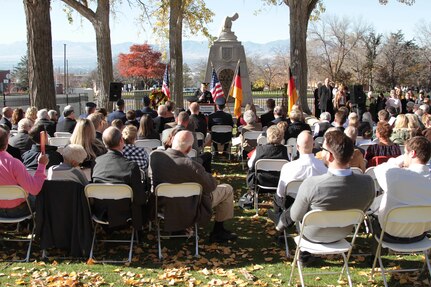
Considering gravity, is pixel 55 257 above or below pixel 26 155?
below

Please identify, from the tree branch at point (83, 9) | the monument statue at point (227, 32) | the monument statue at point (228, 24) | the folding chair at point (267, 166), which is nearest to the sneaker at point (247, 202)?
the folding chair at point (267, 166)

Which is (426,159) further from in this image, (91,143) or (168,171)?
(91,143)

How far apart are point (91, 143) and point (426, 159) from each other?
4561 mm

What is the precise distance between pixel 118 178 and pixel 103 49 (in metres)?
12.5

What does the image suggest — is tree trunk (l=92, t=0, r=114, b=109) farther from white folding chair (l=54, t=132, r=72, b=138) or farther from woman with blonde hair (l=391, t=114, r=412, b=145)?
woman with blonde hair (l=391, t=114, r=412, b=145)

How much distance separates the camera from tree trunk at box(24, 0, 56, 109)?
12.1 metres

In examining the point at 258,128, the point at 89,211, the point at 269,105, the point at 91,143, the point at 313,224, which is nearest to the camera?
the point at 313,224

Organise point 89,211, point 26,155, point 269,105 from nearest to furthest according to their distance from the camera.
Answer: point 89,211, point 26,155, point 269,105

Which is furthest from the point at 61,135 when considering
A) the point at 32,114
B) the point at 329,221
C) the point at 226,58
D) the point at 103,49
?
the point at 226,58

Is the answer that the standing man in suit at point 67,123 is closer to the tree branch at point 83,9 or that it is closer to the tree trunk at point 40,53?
the tree trunk at point 40,53

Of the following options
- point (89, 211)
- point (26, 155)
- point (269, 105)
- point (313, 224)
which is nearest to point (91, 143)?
point (26, 155)

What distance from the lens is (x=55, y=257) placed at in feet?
19.6

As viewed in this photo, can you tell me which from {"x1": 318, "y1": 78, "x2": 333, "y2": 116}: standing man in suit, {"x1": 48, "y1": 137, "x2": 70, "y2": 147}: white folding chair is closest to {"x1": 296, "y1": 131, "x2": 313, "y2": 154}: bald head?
{"x1": 48, "y1": 137, "x2": 70, "y2": 147}: white folding chair

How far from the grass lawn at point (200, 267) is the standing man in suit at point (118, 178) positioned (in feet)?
1.76
